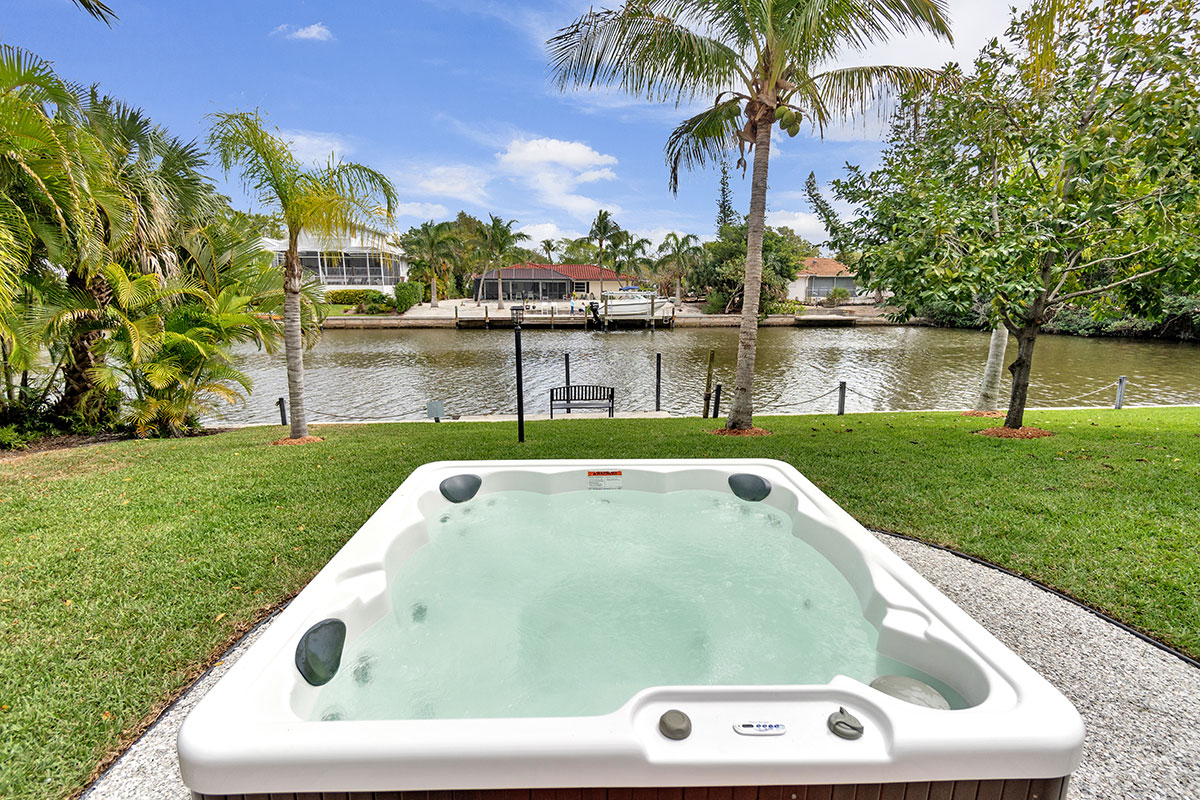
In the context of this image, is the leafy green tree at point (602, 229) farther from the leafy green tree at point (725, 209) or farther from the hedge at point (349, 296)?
the hedge at point (349, 296)

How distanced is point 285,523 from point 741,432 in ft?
17.2

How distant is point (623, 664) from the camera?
2.46 m

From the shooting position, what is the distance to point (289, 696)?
191 centimetres

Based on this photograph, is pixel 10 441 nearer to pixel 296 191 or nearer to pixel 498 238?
pixel 296 191

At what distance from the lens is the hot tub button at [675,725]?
1.53 meters

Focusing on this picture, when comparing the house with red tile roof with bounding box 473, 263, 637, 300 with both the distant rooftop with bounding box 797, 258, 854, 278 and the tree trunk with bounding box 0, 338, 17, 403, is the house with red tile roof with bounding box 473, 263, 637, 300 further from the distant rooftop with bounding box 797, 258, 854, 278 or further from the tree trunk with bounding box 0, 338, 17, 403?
the tree trunk with bounding box 0, 338, 17, 403

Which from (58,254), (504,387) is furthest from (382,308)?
(58,254)

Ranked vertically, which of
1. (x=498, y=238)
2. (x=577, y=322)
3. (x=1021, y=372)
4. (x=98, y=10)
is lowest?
(x=1021, y=372)

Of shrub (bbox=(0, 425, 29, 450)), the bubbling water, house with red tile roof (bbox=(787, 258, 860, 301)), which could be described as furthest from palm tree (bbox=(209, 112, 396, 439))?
house with red tile roof (bbox=(787, 258, 860, 301))

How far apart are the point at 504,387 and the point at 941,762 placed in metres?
12.3

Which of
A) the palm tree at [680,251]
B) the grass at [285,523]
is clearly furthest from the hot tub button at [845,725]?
the palm tree at [680,251]

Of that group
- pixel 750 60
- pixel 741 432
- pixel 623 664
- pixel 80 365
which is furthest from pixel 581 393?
pixel 623 664

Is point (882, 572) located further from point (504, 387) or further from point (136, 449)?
point (504, 387)

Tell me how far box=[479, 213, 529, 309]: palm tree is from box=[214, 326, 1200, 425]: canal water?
38.9ft
